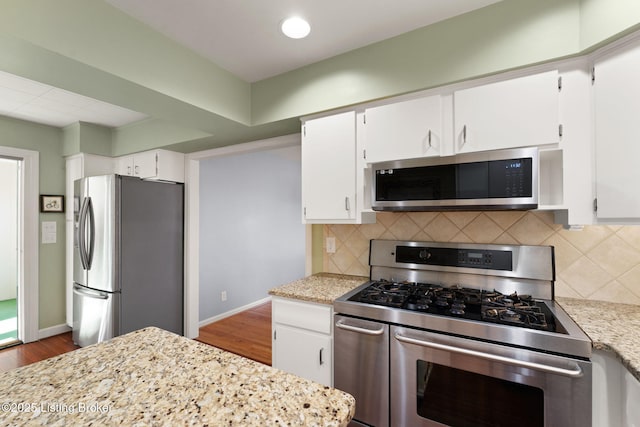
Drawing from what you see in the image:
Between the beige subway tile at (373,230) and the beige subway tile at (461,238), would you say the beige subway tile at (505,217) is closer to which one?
the beige subway tile at (461,238)

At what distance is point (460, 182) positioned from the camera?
163 centimetres

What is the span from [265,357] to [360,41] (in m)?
2.86

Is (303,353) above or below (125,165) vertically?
below

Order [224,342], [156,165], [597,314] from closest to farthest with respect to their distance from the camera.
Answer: [597,314], [156,165], [224,342]

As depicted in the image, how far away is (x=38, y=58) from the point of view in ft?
4.42

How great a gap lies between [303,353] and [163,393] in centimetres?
125

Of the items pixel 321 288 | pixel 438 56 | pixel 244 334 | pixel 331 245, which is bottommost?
pixel 244 334

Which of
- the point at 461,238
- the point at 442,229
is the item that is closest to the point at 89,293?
the point at 442,229

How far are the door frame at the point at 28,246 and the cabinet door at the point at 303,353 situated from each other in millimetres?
3135

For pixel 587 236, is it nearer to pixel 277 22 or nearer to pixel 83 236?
pixel 277 22

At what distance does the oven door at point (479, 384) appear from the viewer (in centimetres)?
118

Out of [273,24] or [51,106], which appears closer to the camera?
[273,24]

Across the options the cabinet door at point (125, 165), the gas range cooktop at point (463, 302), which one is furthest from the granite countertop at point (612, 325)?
the cabinet door at point (125, 165)

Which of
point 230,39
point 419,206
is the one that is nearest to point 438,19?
point 419,206
